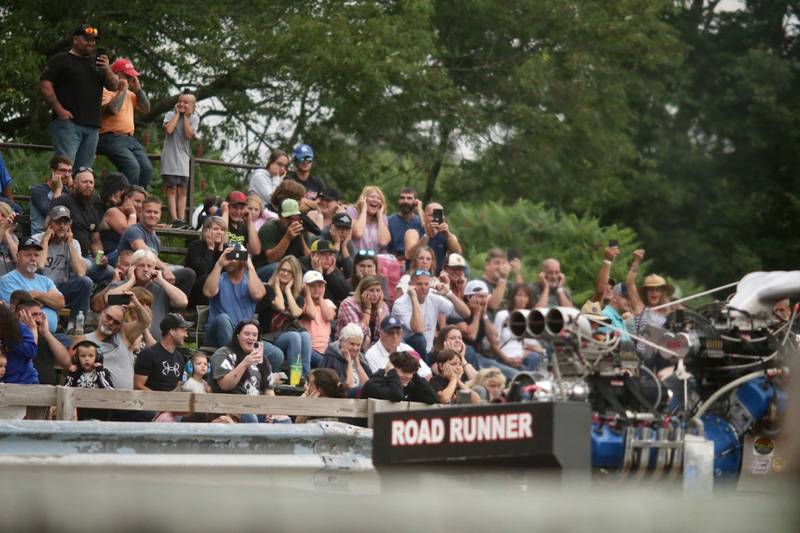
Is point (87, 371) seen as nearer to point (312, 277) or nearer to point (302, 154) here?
point (312, 277)

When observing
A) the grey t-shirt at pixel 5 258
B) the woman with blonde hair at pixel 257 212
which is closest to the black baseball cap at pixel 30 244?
the grey t-shirt at pixel 5 258

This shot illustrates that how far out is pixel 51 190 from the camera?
1503cm

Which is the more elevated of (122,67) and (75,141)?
(122,67)

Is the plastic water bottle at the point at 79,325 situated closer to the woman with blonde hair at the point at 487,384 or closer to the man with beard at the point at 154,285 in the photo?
the man with beard at the point at 154,285

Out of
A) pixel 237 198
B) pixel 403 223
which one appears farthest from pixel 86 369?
pixel 403 223

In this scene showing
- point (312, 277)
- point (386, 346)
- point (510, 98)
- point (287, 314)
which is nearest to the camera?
point (386, 346)

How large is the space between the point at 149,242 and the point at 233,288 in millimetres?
1110

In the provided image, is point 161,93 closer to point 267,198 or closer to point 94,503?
point 267,198

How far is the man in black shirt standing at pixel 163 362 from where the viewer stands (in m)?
12.2

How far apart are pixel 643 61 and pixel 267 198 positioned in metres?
16.8

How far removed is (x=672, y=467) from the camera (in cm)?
884

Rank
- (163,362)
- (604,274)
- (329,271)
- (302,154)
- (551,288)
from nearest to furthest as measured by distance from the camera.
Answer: (163,362), (329,271), (302,154), (551,288), (604,274)

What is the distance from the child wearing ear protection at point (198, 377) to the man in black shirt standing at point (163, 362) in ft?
0.36

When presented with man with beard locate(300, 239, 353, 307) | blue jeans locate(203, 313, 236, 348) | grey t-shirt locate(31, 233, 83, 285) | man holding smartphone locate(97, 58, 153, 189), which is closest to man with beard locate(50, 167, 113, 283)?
grey t-shirt locate(31, 233, 83, 285)
